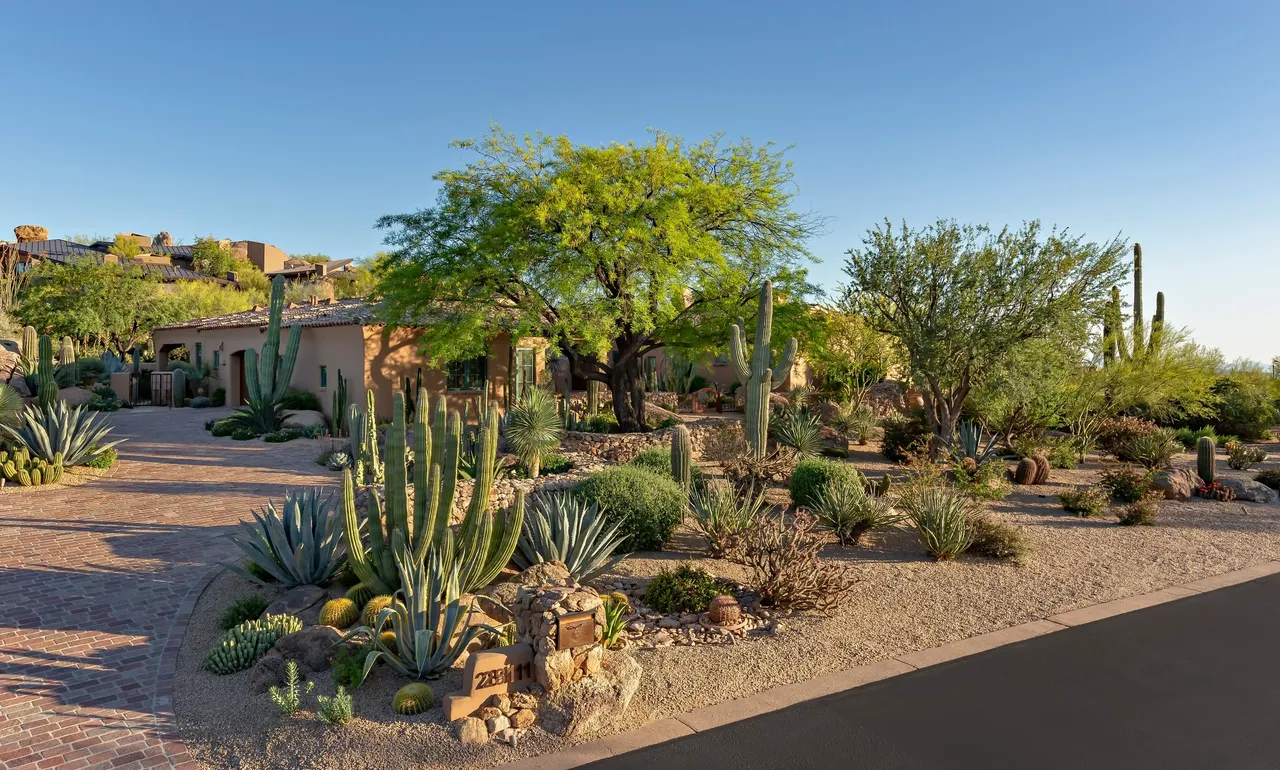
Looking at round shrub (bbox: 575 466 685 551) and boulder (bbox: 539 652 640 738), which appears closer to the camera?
boulder (bbox: 539 652 640 738)

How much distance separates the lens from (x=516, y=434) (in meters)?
14.8

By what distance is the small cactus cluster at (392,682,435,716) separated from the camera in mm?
5137

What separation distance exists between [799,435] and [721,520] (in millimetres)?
7306

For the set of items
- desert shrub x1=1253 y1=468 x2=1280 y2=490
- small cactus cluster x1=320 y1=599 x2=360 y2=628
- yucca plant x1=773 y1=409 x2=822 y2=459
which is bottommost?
small cactus cluster x1=320 y1=599 x2=360 y2=628

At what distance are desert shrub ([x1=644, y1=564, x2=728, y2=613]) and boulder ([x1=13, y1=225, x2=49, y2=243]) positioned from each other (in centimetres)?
6604

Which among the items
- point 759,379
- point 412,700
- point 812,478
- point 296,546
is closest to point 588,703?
point 412,700

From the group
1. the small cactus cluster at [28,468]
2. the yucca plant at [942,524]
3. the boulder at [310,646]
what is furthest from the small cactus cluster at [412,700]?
the small cactus cluster at [28,468]

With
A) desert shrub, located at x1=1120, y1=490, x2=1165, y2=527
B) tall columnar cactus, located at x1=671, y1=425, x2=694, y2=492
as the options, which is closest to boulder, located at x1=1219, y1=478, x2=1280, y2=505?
desert shrub, located at x1=1120, y1=490, x2=1165, y2=527

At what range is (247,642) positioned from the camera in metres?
6.12

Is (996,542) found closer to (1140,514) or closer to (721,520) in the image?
(721,520)

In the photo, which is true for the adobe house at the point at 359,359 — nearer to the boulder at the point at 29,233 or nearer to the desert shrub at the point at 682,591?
the desert shrub at the point at 682,591

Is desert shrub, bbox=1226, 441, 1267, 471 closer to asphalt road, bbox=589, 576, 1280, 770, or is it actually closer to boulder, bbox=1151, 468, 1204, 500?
boulder, bbox=1151, 468, 1204, 500

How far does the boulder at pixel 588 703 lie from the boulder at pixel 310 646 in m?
1.97

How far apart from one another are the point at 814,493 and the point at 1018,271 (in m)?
8.10
